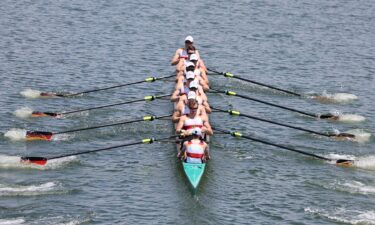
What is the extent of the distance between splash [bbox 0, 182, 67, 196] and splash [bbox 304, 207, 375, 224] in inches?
298

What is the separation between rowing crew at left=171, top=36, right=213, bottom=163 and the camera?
27.2m

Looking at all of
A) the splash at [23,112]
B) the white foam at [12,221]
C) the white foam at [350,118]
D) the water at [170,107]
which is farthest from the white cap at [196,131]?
the white foam at [350,118]

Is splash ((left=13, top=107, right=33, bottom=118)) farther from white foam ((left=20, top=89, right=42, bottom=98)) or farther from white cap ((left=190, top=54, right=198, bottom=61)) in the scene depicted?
white cap ((left=190, top=54, right=198, bottom=61))

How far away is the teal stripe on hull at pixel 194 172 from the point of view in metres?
26.1

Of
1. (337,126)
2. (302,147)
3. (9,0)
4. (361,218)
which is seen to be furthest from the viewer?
(9,0)

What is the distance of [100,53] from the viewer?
143ft

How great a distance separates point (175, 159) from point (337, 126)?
7.89 metres

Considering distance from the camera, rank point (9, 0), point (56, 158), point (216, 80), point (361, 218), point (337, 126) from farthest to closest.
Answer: point (9, 0) → point (216, 80) → point (337, 126) → point (56, 158) → point (361, 218)

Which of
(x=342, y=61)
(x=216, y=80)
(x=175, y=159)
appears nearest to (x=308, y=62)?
(x=342, y=61)

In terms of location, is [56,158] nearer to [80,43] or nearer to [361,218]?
[361,218]

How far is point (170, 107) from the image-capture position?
35.2 metres

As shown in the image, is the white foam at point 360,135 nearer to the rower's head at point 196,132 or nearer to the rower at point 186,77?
the rower at point 186,77

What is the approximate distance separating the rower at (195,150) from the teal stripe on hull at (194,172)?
195 mm

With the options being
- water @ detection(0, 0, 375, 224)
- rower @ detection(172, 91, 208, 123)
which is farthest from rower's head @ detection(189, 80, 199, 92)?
→ water @ detection(0, 0, 375, 224)
